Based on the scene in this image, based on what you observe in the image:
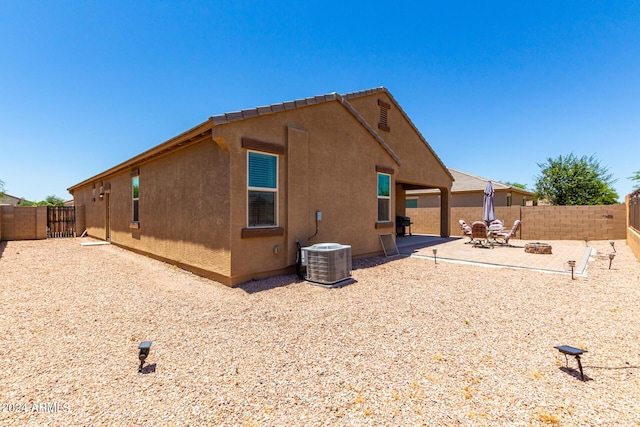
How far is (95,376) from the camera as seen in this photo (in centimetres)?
286

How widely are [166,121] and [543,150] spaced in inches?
1337

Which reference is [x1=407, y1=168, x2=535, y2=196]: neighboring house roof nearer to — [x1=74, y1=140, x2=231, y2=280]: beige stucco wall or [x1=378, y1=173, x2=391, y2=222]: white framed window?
[x1=378, y1=173, x2=391, y2=222]: white framed window

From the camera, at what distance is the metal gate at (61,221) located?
17.2m

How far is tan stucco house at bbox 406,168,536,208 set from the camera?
816 inches

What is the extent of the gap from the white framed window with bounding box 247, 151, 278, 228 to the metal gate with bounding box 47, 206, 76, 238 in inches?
712

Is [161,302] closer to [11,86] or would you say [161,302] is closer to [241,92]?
[241,92]

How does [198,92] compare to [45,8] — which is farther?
[198,92]

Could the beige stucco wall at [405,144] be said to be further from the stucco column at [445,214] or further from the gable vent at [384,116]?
the stucco column at [445,214]

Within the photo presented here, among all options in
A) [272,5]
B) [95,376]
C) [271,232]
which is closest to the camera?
[95,376]

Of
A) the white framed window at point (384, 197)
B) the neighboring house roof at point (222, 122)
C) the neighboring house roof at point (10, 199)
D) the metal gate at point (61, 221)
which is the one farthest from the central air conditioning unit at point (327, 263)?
the neighboring house roof at point (10, 199)

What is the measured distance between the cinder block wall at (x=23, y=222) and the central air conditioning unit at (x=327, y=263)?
1803 cm

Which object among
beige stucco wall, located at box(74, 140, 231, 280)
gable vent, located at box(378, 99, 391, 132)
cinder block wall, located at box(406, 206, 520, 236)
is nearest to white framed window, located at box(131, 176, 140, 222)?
beige stucco wall, located at box(74, 140, 231, 280)

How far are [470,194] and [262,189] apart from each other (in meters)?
19.7

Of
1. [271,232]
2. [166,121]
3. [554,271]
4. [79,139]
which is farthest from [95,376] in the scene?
[79,139]
